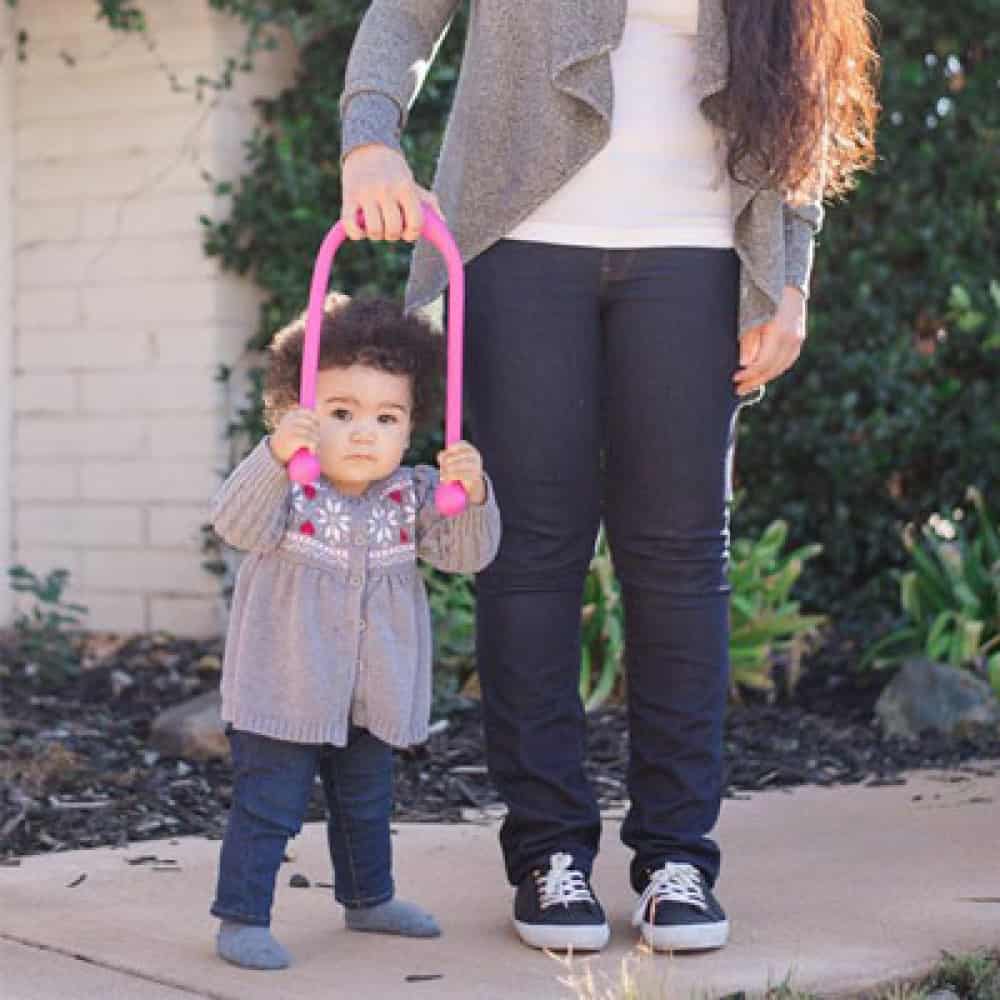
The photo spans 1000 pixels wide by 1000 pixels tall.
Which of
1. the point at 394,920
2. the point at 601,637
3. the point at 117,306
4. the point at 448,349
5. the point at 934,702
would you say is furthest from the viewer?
the point at 117,306

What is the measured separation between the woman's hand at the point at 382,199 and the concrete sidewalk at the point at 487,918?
0.99 metres

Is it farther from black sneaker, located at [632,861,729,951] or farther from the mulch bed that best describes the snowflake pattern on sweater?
the mulch bed

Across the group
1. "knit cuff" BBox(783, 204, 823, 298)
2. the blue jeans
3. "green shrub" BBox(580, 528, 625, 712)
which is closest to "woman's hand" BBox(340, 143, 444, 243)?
"knit cuff" BBox(783, 204, 823, 298)

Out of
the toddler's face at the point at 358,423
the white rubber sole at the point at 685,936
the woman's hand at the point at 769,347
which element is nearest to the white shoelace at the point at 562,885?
the white rubber sole at the point at 685,936

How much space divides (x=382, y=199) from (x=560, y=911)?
101 cm

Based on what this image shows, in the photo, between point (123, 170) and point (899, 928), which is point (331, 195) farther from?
point (899, 928)

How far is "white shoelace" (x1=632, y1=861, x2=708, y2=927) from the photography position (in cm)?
290

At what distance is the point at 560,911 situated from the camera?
2.88 metres

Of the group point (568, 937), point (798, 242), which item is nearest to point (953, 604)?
point (798, 242)

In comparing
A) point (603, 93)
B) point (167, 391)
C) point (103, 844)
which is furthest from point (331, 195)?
point (603, 93)

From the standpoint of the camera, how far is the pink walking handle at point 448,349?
2.68 meters

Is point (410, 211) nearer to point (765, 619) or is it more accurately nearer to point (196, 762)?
point (196, 762)

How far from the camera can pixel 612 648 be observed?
521 cm

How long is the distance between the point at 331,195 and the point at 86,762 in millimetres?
2113
